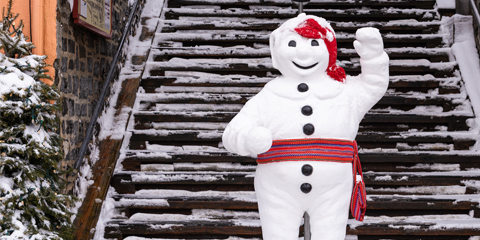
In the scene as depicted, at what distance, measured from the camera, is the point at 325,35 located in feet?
6.24

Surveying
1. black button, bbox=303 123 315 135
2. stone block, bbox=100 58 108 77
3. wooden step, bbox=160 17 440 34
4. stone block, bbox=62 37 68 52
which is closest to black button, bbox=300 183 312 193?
black button, bbox=303 123 315 135

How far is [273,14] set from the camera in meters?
4.74

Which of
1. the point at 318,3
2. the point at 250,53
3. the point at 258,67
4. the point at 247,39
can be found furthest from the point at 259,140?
the point at 318,3

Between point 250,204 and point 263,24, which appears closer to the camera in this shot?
point 250,204

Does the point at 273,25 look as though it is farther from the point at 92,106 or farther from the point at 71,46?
the point at 71,46

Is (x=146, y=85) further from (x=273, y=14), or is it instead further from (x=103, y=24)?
(x=273, y=14)

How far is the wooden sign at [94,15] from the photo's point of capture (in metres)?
3.11

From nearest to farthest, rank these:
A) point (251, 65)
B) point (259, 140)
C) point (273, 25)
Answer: point (259, 140) → point (251, 65) → point (273, 25)

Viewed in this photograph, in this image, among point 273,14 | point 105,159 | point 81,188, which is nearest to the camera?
point 81,188

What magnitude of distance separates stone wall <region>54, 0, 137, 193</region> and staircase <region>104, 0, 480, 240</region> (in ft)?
1.20

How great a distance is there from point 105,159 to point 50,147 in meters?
1.23

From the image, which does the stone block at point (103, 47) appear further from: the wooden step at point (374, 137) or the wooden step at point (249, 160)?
the wooden step at point (249, 160)

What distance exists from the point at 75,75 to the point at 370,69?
87.3 inches

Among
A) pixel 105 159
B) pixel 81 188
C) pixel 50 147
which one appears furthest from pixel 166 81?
pixel 50 147
